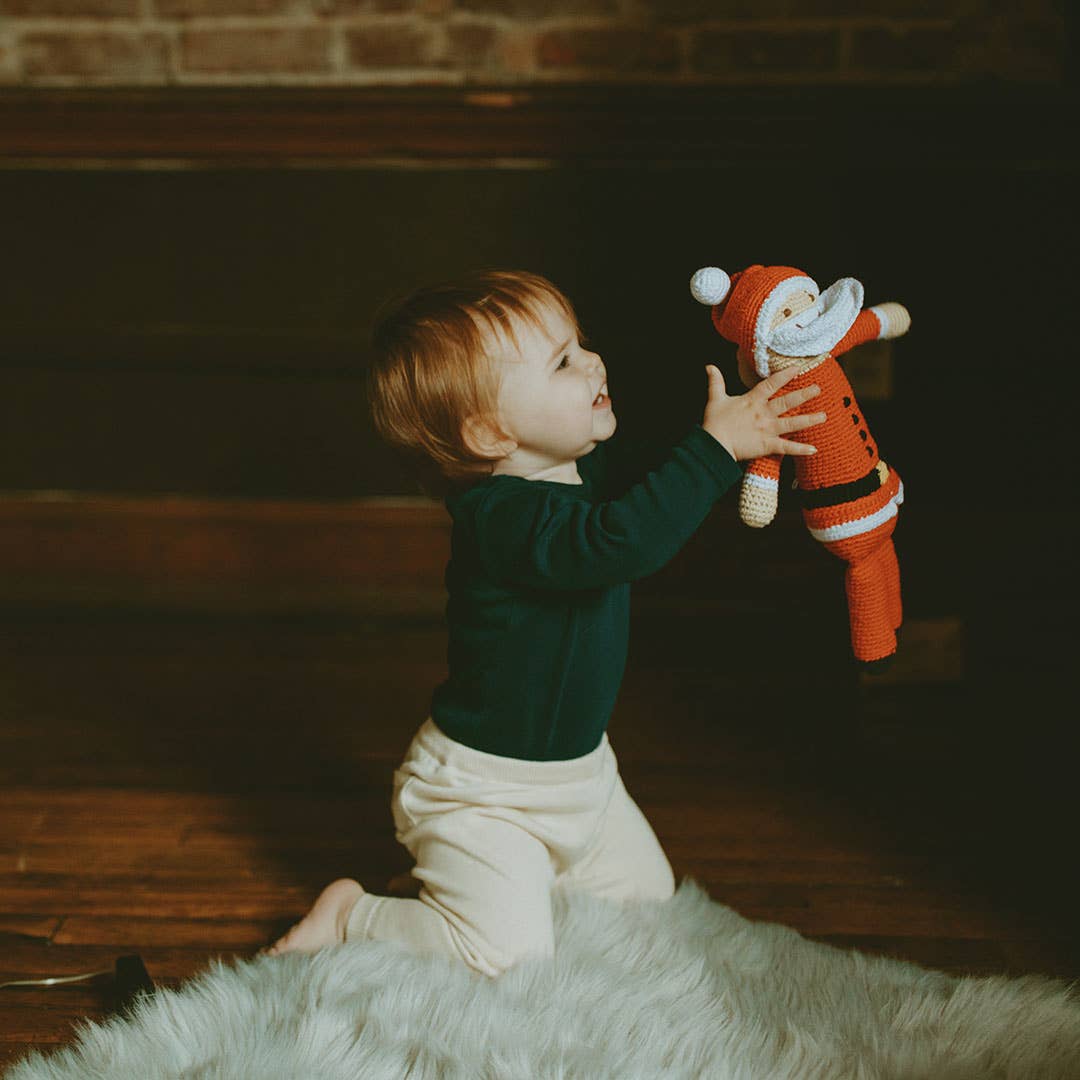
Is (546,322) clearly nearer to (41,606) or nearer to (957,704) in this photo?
(957,704)

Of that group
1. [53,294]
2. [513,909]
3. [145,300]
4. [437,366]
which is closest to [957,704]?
[513,909]

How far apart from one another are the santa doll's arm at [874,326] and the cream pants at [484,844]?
0.40m

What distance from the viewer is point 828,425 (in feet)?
2.79

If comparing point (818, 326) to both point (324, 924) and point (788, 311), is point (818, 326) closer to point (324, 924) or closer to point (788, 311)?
point (788, 311)

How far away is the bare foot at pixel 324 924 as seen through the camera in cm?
95

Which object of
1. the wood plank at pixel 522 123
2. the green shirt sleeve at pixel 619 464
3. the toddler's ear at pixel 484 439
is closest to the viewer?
the toddler's ear at pixel 484 439

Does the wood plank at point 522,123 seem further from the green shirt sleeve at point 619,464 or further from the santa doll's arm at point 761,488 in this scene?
the santa doll's arm at point 761,488

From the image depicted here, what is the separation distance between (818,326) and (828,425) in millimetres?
76

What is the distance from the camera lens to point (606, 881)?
1.03 m

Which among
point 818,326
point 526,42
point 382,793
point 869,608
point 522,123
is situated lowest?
point 382,793

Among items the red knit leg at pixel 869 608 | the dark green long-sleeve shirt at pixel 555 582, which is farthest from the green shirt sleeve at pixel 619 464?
the red knit leg at pixel 869 608

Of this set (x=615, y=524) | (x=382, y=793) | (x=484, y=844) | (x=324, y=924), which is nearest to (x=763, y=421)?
(x=615, y=524)

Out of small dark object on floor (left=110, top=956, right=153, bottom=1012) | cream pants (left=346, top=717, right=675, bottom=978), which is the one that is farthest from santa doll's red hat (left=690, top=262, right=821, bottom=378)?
small dark object on floor (left=110, top=956, right=153, bottom=1012)

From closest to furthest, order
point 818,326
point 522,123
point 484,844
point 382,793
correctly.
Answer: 1. point 818,326
2. point 484,844
3. point 382,793
4. point 522,123
